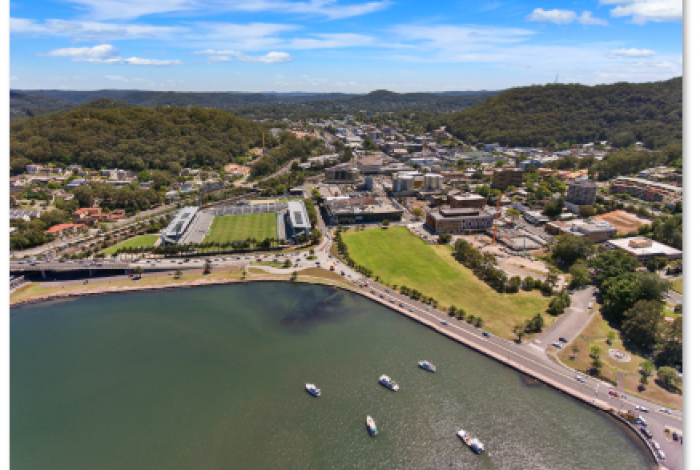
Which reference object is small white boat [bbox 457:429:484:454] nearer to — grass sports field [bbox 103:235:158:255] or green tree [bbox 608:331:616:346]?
green tree [bbox 608:331:616:346]

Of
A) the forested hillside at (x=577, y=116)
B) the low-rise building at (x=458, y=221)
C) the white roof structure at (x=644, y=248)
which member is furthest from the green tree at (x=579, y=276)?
the forested hillside at (x=577, y=116)

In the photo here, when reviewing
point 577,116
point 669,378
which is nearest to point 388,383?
point 669,378

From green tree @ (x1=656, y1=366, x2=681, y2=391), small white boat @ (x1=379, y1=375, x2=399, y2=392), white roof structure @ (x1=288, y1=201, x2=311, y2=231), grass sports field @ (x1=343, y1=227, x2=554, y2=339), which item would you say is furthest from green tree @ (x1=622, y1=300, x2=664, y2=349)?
white roof structure @ (x1=288, y1=201, x2=311, y2=231)

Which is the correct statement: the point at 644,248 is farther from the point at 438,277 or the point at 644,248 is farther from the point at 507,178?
the point at 507,178

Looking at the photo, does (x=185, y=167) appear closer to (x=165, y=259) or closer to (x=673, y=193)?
(x=165, y=259)

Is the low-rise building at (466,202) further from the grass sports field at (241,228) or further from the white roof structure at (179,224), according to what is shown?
the white roof structure at (179,224)

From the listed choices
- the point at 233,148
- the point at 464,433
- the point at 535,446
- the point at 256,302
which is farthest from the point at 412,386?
the point at 233,148
